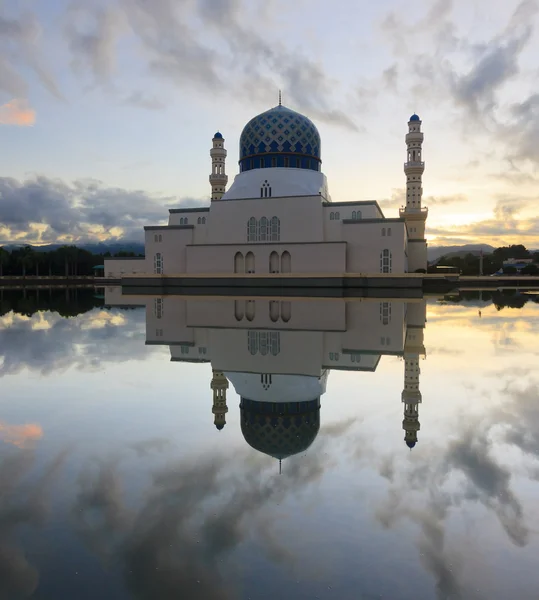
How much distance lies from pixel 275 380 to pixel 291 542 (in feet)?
11.5

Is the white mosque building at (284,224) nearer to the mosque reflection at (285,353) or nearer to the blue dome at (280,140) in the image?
the blue dome at (280,140)

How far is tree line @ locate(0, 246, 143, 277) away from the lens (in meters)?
63.1

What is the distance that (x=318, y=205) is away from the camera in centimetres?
3023

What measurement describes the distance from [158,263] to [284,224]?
9232 mm

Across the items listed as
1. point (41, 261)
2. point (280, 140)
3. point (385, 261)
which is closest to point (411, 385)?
point (385, 261)

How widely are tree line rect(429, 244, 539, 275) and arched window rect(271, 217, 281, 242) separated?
37192 millimetres

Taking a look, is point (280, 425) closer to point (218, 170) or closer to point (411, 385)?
point (411, 385)

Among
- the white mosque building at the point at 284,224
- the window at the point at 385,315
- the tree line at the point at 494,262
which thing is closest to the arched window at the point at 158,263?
the white mosque building at the point at 284,224

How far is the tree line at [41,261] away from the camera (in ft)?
207

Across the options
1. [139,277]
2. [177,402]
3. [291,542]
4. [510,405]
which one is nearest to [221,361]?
[177,402]

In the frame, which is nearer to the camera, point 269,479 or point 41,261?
point 269,479

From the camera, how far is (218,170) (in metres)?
39.5

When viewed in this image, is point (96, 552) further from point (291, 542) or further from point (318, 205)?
point (318, 205)

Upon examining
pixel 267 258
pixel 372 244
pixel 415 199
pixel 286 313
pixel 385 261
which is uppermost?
pixel 415 199
